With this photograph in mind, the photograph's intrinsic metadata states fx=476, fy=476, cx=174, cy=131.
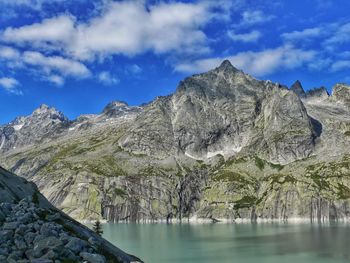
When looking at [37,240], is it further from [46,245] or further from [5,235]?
[5,235]

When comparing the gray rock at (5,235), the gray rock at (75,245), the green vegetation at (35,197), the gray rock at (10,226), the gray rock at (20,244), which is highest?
the green vegetation at (35,197)

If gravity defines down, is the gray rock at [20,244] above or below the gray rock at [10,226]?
below

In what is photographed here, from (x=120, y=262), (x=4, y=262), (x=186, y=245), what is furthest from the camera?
(x=186, y=245)

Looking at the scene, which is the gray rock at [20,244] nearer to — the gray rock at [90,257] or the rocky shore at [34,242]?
the rocky shore at [34,242]

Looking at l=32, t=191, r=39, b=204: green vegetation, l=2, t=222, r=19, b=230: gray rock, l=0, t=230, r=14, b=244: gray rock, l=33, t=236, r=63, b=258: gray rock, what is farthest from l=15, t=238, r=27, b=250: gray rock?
l=32, t=191, r=39, b=204: green vegetation

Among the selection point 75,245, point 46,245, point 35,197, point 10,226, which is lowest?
point 75,245

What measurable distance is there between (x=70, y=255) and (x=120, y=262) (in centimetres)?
1410

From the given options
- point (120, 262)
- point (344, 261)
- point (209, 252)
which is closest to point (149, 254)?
point (209, 252)

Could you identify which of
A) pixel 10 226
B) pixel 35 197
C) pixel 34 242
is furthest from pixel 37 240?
pixel 35 197

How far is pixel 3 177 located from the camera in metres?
72.1

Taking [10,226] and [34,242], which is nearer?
[34,242]

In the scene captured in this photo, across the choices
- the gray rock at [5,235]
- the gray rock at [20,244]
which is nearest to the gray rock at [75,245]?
the gray rock at [20,244]

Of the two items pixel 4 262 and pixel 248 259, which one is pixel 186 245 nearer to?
pixel 248 259

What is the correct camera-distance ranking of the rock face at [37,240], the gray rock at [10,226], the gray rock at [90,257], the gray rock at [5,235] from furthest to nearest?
the gray rock at [10,226] < the gray rock at [90,257] < the gray rock at [5,235] < the rock face at [37,240]
